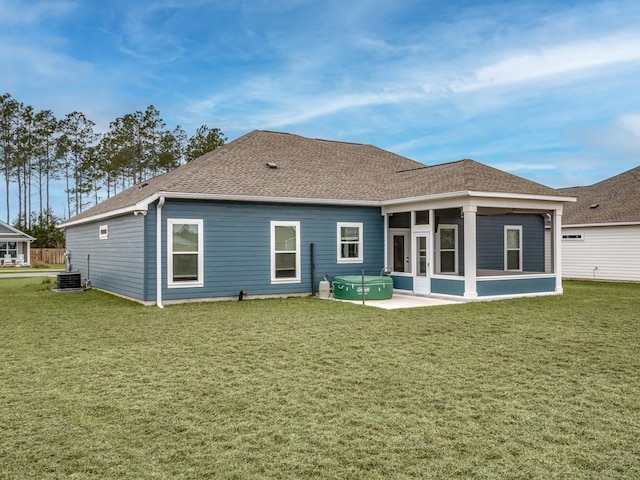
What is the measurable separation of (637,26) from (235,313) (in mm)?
12362

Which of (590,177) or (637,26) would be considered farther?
(590,177)

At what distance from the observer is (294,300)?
13641 millimetres

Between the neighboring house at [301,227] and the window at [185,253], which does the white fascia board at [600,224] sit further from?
the window at [185,253]

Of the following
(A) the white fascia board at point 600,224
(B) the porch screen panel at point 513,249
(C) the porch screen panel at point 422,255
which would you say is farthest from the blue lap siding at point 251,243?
(A) the white fascia board at point 600,224

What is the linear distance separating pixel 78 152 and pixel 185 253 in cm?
4161

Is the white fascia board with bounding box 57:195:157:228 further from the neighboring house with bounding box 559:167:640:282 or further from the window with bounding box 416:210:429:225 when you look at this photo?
the neighboring house with bounding box 559:167:640:282

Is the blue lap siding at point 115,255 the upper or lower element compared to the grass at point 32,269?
upper

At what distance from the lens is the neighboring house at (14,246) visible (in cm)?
3950

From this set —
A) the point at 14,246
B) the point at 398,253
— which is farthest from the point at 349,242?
the point at 14,246

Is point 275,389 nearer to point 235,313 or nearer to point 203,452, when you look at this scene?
point 203,452

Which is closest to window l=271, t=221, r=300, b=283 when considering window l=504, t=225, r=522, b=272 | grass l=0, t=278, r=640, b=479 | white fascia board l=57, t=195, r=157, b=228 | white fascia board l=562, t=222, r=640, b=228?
white fascia board l=57, t=195, r=157, b=228

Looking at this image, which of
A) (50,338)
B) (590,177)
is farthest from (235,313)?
(590,177)

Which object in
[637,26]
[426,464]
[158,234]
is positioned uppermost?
[637,26]

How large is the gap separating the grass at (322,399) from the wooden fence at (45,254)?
3532 cm
